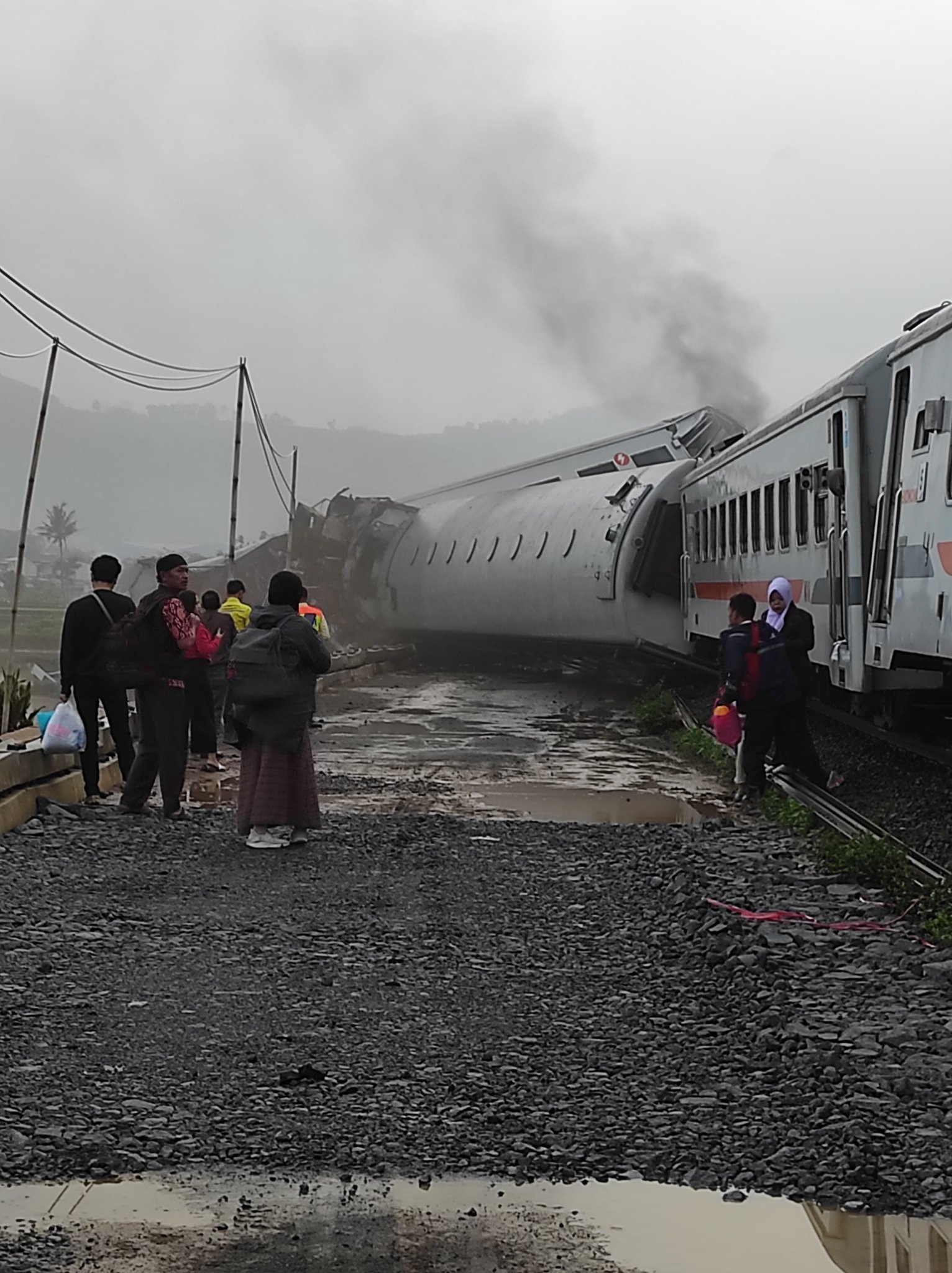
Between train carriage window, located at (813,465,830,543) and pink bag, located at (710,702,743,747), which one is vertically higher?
train carriage window, located at (813,465,830,543)

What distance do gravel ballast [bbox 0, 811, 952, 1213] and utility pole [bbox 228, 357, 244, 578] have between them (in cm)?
1582

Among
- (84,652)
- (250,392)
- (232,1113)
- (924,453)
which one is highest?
(250,392)

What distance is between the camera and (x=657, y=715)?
59.1 feet

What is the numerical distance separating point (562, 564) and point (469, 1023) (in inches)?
701

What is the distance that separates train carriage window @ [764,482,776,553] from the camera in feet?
48.9

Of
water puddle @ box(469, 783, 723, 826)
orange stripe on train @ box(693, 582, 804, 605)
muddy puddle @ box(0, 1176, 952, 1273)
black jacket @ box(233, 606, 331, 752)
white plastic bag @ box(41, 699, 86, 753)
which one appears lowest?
muddy puddle @ box(0, 1176, 952, 1273)

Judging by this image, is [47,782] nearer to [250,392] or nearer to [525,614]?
[525,614]

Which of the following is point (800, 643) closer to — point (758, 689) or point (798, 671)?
point (798, 671)

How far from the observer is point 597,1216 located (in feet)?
12.6

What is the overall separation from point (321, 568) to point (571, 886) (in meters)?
26.7

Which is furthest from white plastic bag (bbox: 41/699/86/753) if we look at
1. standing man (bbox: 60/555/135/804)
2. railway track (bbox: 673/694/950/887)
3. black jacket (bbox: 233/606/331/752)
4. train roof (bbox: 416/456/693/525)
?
train roof (bbox: 416/456/693/525)

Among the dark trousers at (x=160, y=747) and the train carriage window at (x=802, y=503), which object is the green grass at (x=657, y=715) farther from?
the dark trousers at (x=160, y=747)

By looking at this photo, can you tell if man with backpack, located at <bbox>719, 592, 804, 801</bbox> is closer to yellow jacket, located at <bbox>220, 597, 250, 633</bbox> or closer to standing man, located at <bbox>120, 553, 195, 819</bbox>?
standing man, located at <bbox>120, 553, 195, 819</bbox>

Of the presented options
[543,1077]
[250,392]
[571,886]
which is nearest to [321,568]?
[250,392]
